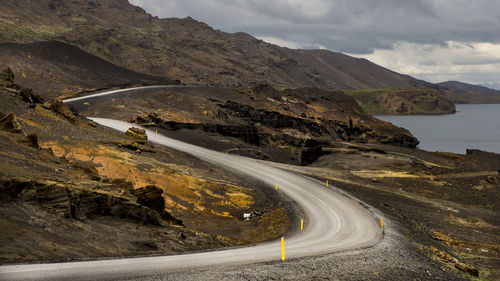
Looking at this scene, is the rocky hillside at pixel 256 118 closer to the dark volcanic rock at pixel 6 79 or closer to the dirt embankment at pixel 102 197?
the dark volcanic rock at pixel 6 79

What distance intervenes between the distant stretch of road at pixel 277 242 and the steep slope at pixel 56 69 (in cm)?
3796

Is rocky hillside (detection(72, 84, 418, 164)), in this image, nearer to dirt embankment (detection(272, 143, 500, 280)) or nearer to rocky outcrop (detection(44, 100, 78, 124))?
dirt embankment (detection(272, 143, 500, 280))

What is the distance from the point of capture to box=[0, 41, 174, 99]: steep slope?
225 feet

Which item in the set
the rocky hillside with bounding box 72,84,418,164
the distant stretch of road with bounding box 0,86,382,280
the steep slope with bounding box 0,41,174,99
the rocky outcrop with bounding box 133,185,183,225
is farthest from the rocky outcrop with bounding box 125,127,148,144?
the steep slope with bounding box 0,41,174,99

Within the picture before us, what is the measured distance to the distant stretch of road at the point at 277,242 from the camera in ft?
39.6

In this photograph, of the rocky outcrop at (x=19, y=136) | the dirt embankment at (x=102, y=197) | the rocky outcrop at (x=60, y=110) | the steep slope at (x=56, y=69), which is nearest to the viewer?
the dirt embankment at (x=102, y=197)

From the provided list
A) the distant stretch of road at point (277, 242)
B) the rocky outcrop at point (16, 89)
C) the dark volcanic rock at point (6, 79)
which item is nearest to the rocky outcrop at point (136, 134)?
the distant stretch of road at point (277, 242)

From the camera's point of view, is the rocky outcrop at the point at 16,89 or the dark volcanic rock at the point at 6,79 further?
the dark volcanic rock at the point at 6,79

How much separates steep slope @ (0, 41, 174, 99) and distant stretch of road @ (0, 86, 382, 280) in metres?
38.0

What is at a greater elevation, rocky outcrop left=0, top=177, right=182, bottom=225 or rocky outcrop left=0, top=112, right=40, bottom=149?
rocky outcrop left=0, top=112, right=40, bottom=149

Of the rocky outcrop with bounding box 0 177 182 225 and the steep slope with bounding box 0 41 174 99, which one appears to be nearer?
the rocky outcrop with bounding box 0 177 182 225

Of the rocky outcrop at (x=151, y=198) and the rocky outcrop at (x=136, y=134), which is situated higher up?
the rocky outcrop at (x=136, y=134)

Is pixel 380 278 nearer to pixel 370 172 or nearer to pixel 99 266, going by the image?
pixel 99 266

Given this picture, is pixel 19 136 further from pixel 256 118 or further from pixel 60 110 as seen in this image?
pixel 256 118
